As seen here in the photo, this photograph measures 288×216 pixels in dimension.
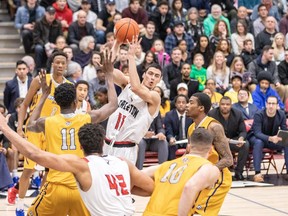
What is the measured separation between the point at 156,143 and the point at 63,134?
6.02m

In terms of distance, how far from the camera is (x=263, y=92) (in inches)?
650

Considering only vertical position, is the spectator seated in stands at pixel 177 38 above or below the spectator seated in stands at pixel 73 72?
above

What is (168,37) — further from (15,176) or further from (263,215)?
(263,215)

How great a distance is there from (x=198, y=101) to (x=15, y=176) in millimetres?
4835

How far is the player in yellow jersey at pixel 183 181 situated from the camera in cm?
706

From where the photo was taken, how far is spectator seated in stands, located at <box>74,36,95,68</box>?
17375 millimetres

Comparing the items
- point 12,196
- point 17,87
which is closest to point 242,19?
point 17,87

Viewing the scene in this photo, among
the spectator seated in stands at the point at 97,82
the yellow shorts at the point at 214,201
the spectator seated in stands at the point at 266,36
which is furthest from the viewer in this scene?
the spectator seated in stands at the point at 266,36

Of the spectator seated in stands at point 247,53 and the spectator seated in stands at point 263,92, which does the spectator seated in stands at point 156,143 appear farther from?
the spectator seated in stands at point 247,53

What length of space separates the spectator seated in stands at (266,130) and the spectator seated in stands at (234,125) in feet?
0.73

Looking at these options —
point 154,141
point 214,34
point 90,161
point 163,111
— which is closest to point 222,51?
point 214,34

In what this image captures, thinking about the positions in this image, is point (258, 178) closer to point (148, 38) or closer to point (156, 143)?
point (156, 143)

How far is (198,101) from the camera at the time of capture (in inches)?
384

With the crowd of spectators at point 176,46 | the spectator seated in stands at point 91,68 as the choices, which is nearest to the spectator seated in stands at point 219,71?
the crowd of spectators at point 176,46
